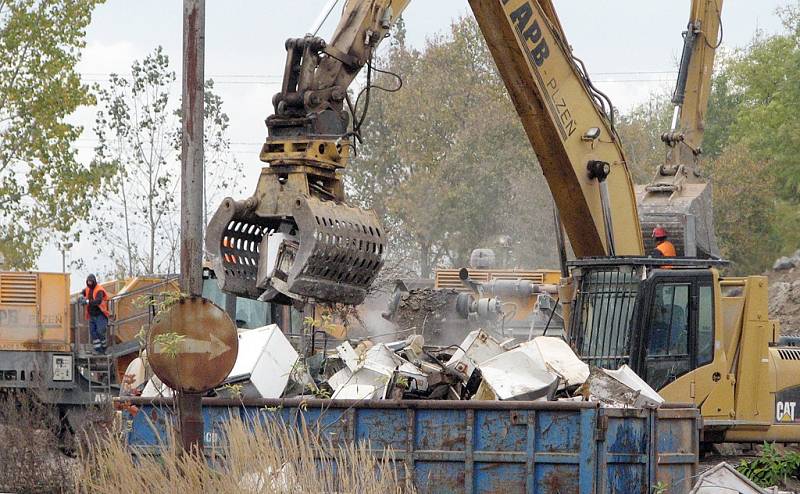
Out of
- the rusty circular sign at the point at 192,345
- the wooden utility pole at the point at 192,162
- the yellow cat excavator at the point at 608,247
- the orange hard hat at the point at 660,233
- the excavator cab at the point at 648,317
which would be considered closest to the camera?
the rusty circular sign at the point at 192,345

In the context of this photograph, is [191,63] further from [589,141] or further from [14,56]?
[14,56]

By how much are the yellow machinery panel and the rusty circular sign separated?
12634mm

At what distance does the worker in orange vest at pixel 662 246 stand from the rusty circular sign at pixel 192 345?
621cm

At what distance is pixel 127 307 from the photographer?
2228cm

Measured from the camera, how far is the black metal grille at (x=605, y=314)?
12750mm

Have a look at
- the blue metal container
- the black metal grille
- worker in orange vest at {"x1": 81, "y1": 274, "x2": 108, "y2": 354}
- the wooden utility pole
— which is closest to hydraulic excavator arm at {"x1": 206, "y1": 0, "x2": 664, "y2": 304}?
the wooden utility pole

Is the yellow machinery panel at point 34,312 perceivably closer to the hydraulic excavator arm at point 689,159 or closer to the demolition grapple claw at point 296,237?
the hydraulic excavator arm at point 689,159

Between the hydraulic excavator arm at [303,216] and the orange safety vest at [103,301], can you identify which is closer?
the hydraulic excavator arm at [303,216]

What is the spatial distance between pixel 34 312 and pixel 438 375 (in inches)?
462

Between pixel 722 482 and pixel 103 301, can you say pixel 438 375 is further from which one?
pixel 103 301

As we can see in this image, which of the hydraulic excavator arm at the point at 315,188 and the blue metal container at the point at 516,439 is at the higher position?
the hydraulic excavator arm at the point at 315,188

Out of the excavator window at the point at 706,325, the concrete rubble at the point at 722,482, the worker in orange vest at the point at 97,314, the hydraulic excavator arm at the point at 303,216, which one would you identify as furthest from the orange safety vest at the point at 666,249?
the worker in orange vest at the point at 97,314

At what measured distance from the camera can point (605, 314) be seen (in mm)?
12961

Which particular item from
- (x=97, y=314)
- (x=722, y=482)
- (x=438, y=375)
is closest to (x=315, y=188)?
(x=438, y=375)
